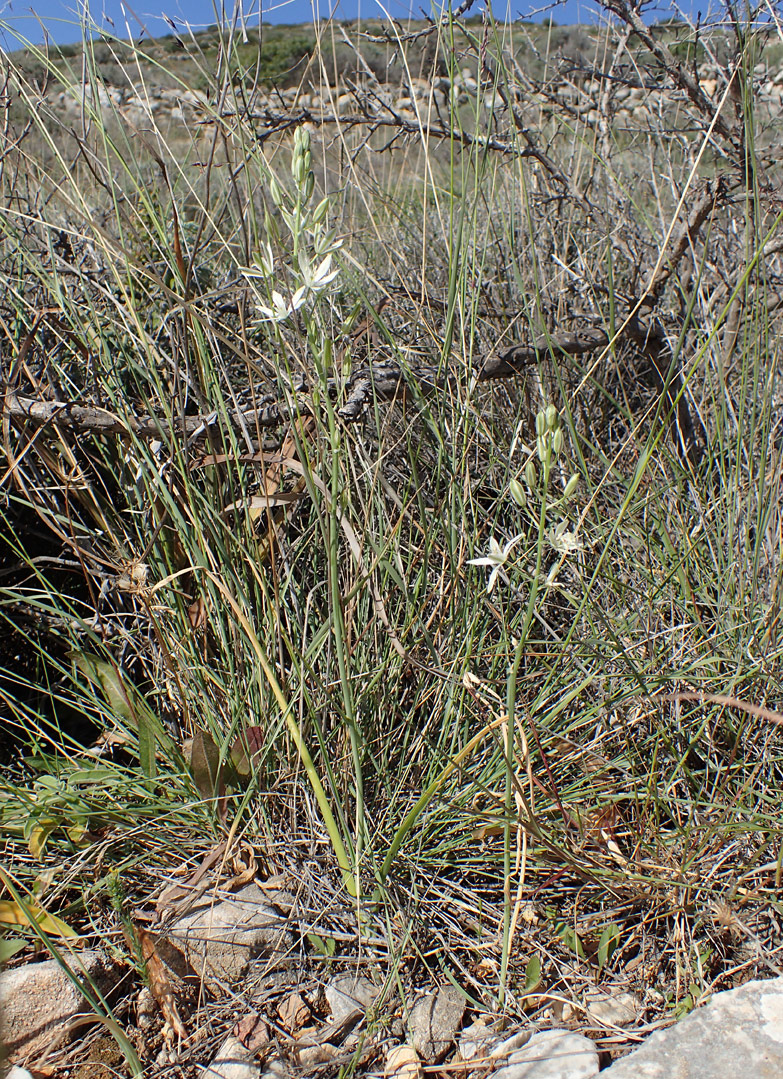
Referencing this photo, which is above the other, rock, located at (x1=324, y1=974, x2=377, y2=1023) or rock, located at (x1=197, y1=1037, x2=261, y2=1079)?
rock, located at (x1=197, y1=1037, x2=261, y2=1079)

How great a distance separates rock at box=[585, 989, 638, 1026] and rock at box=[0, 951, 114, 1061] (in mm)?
769

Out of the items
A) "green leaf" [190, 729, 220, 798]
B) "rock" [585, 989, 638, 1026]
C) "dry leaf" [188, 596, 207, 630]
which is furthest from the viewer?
"dry leaf" [188, 596, 207, 630]

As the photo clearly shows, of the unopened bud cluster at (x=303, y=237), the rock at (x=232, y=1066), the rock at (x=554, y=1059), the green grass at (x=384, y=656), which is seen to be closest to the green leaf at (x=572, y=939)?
the green grass at (x=384, y=656)

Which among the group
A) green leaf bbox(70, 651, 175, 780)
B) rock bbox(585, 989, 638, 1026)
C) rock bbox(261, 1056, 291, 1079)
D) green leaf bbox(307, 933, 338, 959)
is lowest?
rock bbox(585, 989, 638, 1026)

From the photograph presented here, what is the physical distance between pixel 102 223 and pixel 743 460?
6.62 ft

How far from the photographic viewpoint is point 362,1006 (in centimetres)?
115

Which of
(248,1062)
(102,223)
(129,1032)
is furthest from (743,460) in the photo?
(102,223)

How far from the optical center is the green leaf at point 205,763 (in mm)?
1278

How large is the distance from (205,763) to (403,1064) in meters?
0.56

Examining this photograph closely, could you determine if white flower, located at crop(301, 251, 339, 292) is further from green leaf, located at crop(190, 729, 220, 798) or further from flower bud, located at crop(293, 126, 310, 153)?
green leaf, located at crop(190, 729, 220, 798)

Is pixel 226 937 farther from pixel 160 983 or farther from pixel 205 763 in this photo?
pixel 205 763

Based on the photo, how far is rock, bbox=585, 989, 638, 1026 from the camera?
1.12m

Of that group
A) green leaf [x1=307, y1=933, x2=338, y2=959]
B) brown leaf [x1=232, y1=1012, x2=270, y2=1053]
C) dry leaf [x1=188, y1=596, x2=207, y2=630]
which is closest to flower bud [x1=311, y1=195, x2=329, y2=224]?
dry leaf [x1=188, y1=596, x2=207, y2=630]

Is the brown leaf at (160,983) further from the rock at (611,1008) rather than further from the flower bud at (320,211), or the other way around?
the flower bud at (320,211)
